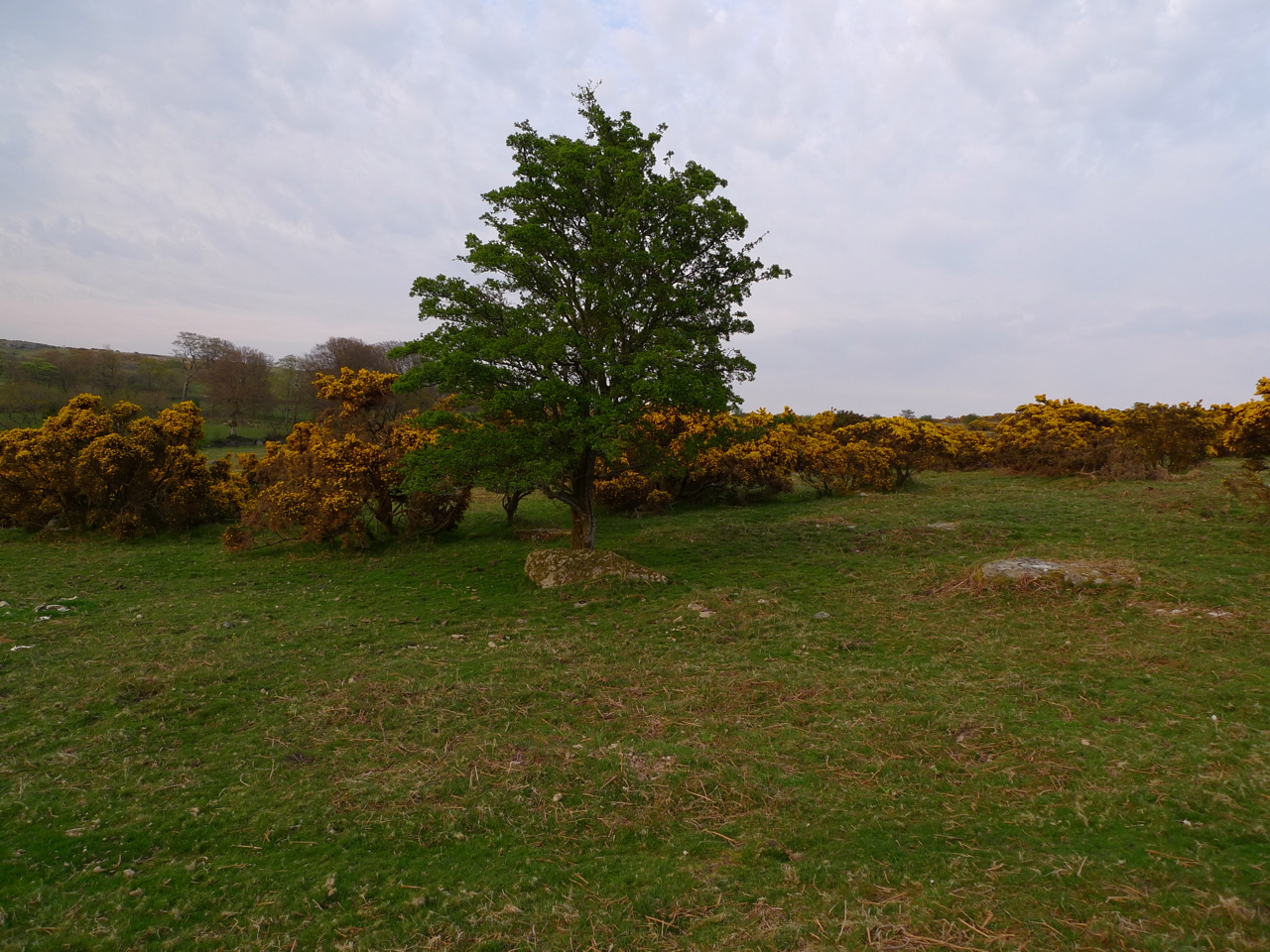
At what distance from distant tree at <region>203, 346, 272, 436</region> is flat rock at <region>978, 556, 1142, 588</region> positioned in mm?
65729

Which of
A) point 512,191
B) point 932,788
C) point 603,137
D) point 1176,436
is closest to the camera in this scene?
point 932,788

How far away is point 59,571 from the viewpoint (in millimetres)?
13828

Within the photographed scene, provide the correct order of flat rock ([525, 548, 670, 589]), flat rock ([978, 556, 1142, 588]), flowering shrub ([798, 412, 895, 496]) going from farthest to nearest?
flowering shrub ([798, 412, 895, 496]) < flat rock ([525, 548, 670, 589]) < flat rock ([978, 556, 1142, 588])

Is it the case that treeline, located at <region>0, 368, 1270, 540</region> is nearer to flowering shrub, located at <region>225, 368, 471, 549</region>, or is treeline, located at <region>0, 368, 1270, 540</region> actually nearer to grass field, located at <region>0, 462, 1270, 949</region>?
flowering shrub, located at <region>225, 368, 471, 549</region>

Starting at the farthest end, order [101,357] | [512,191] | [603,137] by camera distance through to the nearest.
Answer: [101,357] → [603,137] → [512,191]

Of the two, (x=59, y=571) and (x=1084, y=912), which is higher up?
(x=1084, y=912)

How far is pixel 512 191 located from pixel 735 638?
10.1m

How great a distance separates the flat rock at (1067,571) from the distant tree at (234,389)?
65729 mm

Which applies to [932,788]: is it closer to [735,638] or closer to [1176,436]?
[735,638]

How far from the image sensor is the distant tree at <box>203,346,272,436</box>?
5738cm

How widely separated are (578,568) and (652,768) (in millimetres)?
7401

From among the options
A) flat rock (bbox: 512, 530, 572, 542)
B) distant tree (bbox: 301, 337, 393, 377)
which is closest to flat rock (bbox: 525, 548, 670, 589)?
flat rock (bbox: 512, 530, 572, 542)

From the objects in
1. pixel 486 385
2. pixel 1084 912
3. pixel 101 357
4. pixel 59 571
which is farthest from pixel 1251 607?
pixel 101 357

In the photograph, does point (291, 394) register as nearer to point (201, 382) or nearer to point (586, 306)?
point (201, 382)
